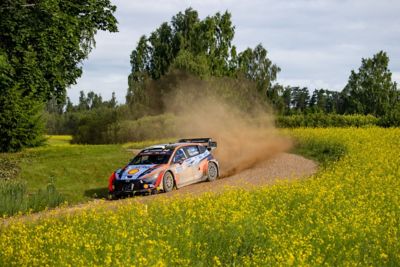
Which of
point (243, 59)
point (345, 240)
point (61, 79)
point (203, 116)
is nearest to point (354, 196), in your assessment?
point (345, 240)

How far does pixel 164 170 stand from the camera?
2073 cm

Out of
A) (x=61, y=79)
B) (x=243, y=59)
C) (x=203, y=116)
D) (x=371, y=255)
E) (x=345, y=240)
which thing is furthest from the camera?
(x=243, y=59)

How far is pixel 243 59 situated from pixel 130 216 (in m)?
66.6

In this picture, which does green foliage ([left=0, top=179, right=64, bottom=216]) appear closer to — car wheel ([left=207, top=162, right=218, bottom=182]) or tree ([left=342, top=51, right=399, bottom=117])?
car wheel ([left=207, top=162, right=218, bottom=182])

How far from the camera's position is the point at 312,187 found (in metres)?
16.2

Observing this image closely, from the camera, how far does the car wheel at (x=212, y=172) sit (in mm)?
23245

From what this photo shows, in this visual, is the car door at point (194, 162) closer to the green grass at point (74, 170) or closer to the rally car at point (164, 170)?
the rally car at point (164, 170)

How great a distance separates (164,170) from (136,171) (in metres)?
0.98

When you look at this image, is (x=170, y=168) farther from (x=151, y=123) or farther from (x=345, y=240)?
(x=151, y=123)

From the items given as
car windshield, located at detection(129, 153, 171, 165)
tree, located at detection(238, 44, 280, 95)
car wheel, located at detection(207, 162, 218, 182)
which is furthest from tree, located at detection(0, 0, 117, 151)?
tree, located at detection(238, 44, 280, 95)

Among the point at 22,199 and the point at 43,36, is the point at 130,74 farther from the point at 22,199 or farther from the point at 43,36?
the point at 22,199

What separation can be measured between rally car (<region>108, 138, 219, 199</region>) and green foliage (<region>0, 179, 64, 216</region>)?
2122 mm

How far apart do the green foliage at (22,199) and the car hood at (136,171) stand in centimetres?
224

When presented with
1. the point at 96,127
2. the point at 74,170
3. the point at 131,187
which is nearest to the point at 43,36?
the point at 74,170
